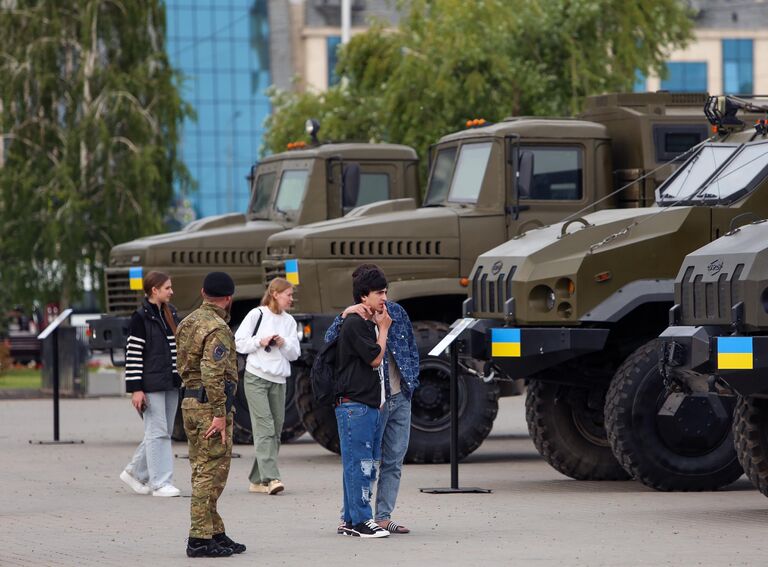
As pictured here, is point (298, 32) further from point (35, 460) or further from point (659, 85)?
point (35, 460)

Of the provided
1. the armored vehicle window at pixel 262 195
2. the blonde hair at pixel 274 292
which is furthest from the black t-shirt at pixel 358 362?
the armored vehicle window at pixel 262 195

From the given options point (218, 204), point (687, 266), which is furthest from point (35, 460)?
point (218, 204)

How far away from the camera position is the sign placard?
14.9 meters

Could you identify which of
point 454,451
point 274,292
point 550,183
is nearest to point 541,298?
point 454,451

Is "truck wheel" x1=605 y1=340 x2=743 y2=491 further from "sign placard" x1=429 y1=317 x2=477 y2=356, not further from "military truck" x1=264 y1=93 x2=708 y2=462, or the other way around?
Result: "military truck" x1=264 y1=93 x2=708 y2=462

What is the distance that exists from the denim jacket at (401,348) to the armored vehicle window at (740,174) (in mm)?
3836

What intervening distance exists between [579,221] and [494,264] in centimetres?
77

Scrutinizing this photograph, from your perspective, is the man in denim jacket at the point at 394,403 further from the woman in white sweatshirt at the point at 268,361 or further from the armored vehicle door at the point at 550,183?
the armored vehicle door at the point at 550,183

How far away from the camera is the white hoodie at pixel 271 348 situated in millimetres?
16016

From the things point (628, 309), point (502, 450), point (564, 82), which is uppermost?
point (564, 82)

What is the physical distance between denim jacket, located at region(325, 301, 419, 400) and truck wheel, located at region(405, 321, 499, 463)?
562 cm

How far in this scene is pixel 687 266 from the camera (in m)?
13.1

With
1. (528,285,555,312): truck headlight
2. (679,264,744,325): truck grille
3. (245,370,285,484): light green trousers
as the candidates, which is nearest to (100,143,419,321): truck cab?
(245,370,285,484): light green trousers

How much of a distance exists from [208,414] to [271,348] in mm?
4267
